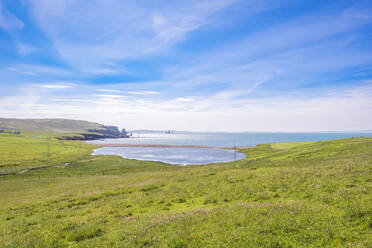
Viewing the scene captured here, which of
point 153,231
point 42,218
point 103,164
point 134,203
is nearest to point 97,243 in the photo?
point 153,231

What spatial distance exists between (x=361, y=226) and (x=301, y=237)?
105 inches

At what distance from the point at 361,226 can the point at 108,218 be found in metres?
13.8

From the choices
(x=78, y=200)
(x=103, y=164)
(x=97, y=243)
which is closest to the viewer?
(x=97, y=243)

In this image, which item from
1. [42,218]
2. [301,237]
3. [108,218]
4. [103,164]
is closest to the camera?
[301,237]

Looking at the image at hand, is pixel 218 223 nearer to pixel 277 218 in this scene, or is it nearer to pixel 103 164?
pixel 277 218

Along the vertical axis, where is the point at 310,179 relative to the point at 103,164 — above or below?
above

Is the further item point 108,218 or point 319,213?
point 108,218

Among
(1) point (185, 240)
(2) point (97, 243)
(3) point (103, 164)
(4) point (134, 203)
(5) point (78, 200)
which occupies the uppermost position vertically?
(1) point (185, 240)

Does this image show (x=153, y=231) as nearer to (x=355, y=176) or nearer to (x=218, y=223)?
(x=218, y=223)

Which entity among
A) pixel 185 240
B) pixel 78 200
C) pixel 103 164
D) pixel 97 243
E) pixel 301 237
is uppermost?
pixel 301 237

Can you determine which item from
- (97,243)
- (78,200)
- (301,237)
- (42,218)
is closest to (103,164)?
(78,200)

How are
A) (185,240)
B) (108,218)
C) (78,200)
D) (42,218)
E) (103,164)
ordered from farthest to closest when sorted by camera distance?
(103,164) → (78,200) → (42,218) → (108,218) → (185,240)

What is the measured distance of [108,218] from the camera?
13.4 metres

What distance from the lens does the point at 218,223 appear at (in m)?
9.78
